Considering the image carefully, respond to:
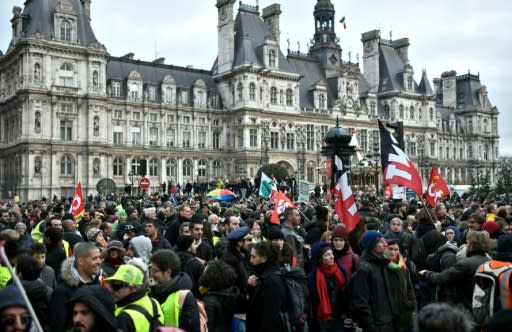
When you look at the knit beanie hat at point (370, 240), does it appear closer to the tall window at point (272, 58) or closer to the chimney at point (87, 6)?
the chimney at point (87, 6)

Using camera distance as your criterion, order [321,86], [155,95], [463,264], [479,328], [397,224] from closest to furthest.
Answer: [479,328] → [463,264] → [397,224] → [155,95] → [321,86]

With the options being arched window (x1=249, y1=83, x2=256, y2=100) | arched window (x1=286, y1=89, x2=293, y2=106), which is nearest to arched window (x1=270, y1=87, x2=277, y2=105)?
arched window (x1=286, y1=89, x2=293, y2=106)

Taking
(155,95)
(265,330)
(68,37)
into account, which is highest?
(68,37)

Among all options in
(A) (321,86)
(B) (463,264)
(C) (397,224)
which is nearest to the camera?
(B) (463,264)

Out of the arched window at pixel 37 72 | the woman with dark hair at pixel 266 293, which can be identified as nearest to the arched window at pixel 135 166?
the arched window at pixel 37 72

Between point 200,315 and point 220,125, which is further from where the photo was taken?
point 220,125

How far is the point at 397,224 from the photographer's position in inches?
408

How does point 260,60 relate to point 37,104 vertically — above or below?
above

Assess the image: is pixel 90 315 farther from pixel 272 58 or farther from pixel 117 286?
pixel 272 58

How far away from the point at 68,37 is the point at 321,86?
1162 inches

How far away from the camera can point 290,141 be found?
60719 millimetres

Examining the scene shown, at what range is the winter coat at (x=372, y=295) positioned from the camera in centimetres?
675

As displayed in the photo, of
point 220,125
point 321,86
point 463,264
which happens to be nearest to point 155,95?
point 220,125

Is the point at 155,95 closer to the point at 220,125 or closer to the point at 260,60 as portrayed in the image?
the point at 220,125
